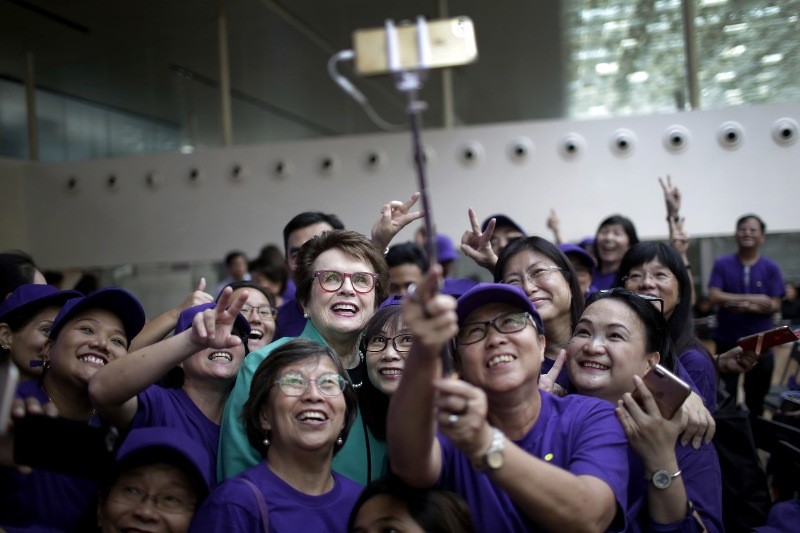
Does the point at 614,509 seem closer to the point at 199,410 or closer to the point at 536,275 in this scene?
the point at 536,275

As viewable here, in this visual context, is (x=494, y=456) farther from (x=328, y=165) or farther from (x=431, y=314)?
(x=328, y=165)

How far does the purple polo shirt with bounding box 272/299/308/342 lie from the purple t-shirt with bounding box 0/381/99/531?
3.42 feet

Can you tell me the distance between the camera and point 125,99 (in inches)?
326

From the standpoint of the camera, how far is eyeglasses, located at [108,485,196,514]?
64.2 inches

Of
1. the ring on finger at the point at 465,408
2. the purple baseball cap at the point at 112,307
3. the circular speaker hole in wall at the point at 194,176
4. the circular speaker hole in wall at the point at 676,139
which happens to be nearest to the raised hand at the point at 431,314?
the ring on finger at the point at 465,408

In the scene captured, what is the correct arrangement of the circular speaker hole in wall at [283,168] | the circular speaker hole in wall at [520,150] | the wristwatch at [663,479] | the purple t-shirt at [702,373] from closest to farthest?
the wristwatch at [663,479] → the purple t-shirt at [702,373] → the circular speaker hole in wall at [520,150] → the circular speaker hole in wall at [283,168]

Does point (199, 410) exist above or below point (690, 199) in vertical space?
below

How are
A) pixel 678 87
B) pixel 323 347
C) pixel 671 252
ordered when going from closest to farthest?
pixel 323 347 < pixel 671 252 < pixel 678 87

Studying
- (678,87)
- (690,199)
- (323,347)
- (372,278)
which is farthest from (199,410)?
(678,87)

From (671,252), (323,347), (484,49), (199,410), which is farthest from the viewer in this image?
(484,49)

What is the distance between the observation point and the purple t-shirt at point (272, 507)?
153 centimetres

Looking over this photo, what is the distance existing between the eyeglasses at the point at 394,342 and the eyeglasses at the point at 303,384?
0.83 ft

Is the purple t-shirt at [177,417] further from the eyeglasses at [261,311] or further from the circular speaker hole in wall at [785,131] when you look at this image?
the circular speaker hole in wall at [785,131]

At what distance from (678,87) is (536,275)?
17.9 ft
